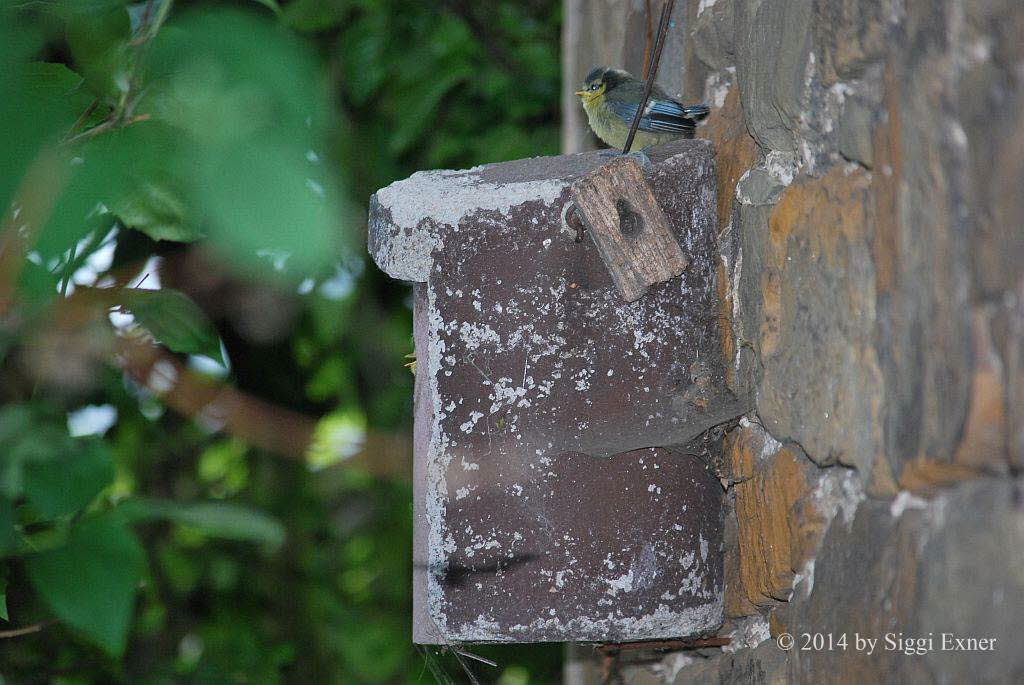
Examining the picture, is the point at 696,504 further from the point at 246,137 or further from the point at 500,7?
the point at 500,7

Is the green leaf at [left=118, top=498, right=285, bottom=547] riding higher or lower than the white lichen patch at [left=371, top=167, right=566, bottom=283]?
lower

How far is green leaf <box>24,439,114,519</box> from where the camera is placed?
148 centimetres

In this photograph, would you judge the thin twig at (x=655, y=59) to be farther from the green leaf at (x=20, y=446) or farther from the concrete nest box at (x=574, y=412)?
the green leaf at (x=20, y=446)

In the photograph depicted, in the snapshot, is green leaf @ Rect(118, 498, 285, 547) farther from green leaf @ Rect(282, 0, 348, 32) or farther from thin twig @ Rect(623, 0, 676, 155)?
green leaf @ Rect(282, 0, 348, 32)

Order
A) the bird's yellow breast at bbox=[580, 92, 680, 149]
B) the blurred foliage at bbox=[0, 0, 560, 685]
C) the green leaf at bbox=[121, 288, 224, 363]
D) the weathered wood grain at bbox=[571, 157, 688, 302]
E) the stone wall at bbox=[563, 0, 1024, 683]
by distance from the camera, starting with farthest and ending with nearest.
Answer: the green leaf at bbox=[121, 288, 224, 363]
the bird's yellow breast at bbox=[580, 92, 680, 149]
the weathered wood grain at bbox=[571, 157, 688, 302]
the stone wall at bbox=[563, 0, 1024, 683]
the blurred foliage at bbox=[0, 0, 560, 685]

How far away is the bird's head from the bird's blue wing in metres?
0.17

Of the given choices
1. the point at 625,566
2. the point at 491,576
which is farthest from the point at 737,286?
the point at 491,576

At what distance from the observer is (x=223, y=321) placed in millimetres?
3283

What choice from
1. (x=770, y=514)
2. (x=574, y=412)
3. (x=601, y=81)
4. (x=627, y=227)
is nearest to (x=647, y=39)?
(x=601, y=81)

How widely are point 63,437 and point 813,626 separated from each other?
101 cm

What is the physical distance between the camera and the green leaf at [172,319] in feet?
6.53

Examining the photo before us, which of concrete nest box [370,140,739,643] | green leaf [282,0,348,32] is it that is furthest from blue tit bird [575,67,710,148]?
green leaf [282,0,348,32]

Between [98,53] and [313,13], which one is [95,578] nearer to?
[98,53]

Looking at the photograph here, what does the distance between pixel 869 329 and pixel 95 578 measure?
92cm
